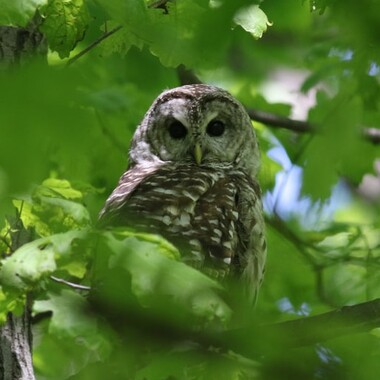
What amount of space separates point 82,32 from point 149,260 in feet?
4.91

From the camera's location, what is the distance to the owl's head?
5.24 meters

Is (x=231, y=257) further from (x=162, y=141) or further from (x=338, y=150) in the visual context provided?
(x=338, y=150)

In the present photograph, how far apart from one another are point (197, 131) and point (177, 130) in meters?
0.17

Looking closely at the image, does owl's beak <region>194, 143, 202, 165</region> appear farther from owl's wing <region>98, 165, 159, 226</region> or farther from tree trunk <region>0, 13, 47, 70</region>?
tree trunk <region>0, 13, 47, 70</region>

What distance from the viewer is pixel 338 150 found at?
1539mm

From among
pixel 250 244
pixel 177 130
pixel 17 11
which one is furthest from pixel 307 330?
pixel 177 130

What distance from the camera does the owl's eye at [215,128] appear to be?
5.36 meters

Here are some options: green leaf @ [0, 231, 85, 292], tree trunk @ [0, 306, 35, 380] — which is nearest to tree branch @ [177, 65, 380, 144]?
tree trunk @ [0, 306, 35, 380]

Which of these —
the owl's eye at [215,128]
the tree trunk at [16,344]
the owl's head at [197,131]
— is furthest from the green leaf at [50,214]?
the owl's eye at [215,128]

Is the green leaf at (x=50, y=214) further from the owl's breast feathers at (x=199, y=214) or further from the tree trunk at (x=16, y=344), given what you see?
the owl's breast feathers at (x=199, y=214)

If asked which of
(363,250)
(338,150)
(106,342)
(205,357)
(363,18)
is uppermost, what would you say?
(363,18)

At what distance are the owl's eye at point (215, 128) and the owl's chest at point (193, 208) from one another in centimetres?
86

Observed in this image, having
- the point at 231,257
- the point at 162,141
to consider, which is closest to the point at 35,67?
the point at 231,257

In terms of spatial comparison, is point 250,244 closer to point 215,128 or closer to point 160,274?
point 215,128
